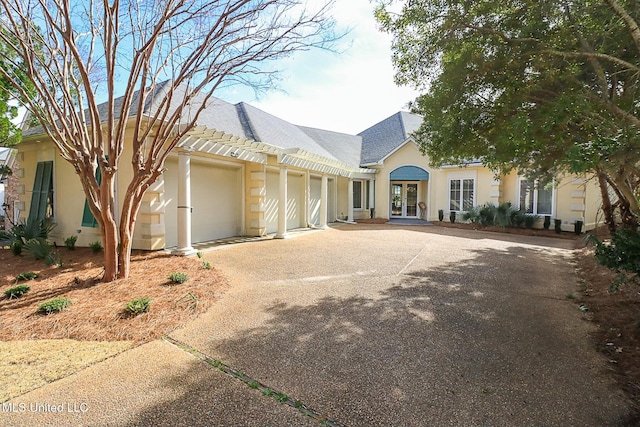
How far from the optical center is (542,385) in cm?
289

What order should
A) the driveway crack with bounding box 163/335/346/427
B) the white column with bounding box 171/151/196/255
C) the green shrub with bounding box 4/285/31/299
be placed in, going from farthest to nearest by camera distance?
the white column with bounding box 171/151/196/255, the green shrub with bounding box 4/285/31/299, the driveway crack with bounding box 163/335/346/427

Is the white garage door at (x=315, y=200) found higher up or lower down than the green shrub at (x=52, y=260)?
higher up

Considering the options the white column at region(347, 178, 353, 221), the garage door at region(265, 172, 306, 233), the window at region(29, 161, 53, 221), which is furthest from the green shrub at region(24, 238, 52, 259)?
the white column at region(347, 178, 353, 221)

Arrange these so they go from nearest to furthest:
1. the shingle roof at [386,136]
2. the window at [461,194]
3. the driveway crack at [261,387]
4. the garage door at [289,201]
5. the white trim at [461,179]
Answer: the driveway crack at [261,387] < the garage door at [289,201] < the white trim at [461,179] < the window at [461,194] < the shingle roof at [386,136]

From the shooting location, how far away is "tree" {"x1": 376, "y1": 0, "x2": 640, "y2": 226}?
391 cm

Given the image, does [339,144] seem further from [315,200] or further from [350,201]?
[315,200]

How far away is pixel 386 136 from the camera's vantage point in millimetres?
21141

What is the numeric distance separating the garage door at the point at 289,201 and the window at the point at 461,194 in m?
9.07

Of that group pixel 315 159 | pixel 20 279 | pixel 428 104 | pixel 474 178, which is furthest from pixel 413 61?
pixel 474 178

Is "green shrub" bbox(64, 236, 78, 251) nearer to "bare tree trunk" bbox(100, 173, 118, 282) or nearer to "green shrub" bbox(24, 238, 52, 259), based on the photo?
"green shrub" bbox(24, 238, 52, 259)

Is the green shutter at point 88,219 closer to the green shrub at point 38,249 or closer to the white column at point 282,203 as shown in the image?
the green shrub at point 38,249

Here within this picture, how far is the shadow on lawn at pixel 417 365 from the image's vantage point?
2.53 m

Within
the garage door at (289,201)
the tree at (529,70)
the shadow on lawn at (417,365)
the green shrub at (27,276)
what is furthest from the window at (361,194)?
the green shrub at (27,276)

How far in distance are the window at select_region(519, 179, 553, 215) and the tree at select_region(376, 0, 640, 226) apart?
10.8m
